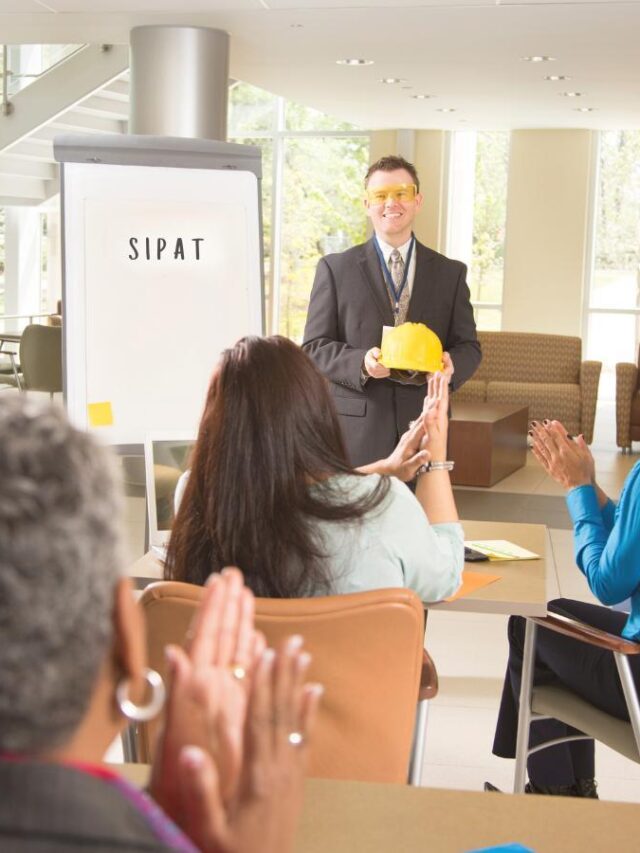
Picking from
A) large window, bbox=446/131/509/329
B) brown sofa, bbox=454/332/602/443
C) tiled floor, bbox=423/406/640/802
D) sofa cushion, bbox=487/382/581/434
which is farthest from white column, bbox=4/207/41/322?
tiled floor, bbox=423/406/640/802

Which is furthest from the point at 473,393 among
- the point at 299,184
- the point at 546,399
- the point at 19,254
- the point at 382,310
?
the point at 19,254

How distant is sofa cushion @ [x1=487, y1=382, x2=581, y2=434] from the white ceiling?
2512 millimetres

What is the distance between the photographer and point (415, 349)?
10.3ft

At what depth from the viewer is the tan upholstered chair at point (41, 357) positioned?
9.52 m

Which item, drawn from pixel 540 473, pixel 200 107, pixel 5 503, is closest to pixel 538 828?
pixel 5 503

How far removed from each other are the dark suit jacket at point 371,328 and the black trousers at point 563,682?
1.08m

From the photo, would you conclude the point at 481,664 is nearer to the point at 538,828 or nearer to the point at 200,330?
the point at 200,330

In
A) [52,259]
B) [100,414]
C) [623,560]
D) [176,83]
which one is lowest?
[623,560]

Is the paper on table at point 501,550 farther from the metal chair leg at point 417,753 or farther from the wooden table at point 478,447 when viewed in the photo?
the wooden table at point 478,447

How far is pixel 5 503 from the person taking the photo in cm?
63

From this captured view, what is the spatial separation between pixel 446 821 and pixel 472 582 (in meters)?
1.19

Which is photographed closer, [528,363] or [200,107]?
[200,107]

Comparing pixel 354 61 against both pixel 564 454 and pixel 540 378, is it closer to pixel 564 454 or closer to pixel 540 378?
pixel 540 378

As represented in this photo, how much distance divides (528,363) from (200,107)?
5.00m
